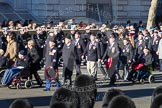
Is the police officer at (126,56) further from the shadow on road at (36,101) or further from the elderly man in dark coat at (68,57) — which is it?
the shadow on road at (36,101)

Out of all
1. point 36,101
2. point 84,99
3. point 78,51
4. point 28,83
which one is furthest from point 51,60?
point 84,99

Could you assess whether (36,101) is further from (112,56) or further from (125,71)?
(125,71)

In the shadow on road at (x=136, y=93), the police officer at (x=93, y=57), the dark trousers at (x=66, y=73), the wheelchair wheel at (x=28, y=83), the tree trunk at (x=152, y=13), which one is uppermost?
the tree trunk at (x=152, y=13)

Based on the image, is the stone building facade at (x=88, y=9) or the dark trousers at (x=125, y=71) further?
the stone building facade at (x=88, y=9)

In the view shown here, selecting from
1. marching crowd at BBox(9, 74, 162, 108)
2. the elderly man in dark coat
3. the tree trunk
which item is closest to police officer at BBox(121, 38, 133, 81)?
the elderly man in dark coat

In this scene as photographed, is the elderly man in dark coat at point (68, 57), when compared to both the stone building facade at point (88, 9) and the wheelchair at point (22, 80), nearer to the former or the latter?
the wheelchair at point (22, 80)

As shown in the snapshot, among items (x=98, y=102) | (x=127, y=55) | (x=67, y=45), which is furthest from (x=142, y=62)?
(x=98, y=102)

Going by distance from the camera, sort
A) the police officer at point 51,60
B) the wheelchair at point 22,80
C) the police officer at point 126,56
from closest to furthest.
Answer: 1. the police officer at point 51,60
2. the wheelchair at point 22,80
3. the police officer at point 126,56

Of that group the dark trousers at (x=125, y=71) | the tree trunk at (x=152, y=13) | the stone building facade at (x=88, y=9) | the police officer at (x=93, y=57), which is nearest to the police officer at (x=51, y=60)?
the police officer at (x=93, y=57)

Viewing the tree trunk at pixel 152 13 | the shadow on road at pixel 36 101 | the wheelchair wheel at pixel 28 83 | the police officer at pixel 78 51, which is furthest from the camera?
the tree trunk at pixel 152 13

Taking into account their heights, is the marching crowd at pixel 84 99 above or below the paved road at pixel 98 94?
above

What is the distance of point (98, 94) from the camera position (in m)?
19.0

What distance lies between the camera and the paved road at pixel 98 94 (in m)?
17.1

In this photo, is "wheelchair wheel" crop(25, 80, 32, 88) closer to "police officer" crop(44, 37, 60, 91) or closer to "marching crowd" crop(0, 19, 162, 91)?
"marching crowd" crop(0, 19, 162, 91)
